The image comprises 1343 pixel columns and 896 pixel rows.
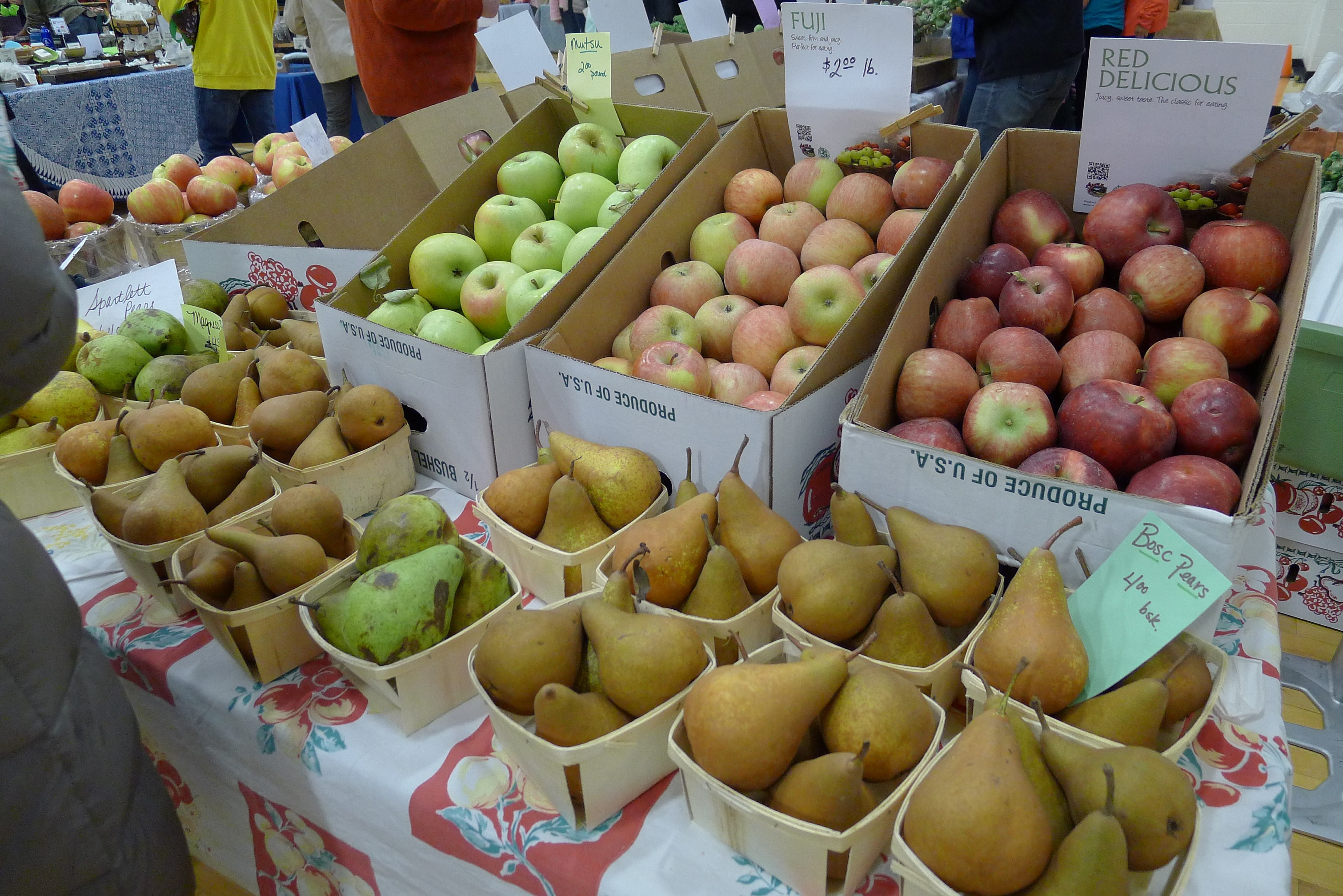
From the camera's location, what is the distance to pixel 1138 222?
1291 millimetres

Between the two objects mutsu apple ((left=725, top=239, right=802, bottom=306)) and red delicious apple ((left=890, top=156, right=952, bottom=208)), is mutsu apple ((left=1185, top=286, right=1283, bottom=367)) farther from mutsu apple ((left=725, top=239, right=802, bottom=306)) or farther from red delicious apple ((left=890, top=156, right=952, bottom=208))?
mutsu apple ((left=725, top=239, right=802, bottom=306))

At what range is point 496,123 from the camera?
2.17 m

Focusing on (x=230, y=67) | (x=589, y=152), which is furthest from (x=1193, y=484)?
(x=230, y=67)

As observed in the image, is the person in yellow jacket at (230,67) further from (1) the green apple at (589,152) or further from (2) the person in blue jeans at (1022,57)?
(2) the person in blue jeans at (1022,57)

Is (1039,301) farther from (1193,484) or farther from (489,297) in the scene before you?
(489,297)

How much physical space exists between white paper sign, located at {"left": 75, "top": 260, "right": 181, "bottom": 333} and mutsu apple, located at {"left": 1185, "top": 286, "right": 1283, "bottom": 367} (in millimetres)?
1789

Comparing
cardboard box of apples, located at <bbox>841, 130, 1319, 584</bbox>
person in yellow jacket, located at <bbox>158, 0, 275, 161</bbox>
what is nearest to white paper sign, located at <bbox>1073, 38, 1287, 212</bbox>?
cardboard box of apples, located at <bbox>841, 130, 1319, 584</bbox>

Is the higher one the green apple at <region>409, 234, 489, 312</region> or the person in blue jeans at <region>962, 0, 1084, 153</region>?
the person in blue jeans at <region>962, 0, 1084, 153</region>

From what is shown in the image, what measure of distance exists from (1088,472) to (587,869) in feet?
2.26

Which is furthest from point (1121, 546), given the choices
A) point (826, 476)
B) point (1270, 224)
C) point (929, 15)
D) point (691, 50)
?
point (929, 15)

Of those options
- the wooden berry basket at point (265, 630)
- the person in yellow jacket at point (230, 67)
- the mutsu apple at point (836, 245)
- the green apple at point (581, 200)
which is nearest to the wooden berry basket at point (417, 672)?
the wooden berry basket at point (265, 630)

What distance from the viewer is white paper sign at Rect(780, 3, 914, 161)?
4.66 ft

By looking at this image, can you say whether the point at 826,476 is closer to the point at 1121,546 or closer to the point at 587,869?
the point at 1121,546

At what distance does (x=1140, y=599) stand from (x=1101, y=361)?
446mm
